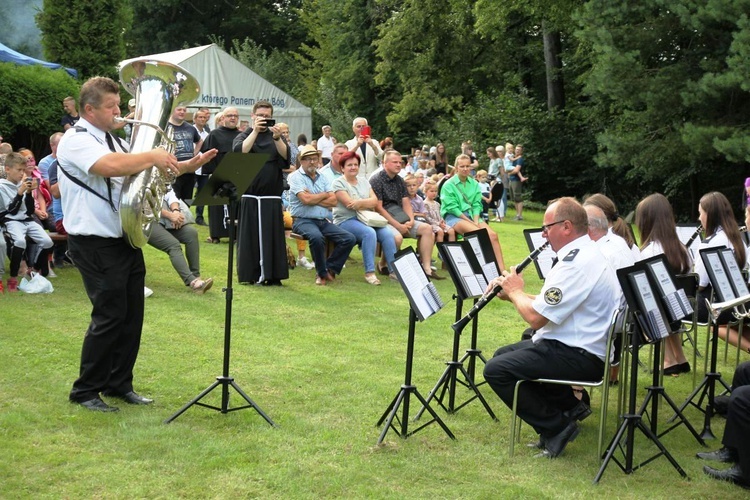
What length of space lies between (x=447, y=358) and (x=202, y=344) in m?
2.13

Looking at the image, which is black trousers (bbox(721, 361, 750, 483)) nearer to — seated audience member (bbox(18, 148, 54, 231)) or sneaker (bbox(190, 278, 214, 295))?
sneaker (bbox(190, 278, 214, 295))

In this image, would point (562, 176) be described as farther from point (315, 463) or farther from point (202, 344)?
point (315, 463)

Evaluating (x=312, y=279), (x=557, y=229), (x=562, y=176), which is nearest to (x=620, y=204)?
(x=562, y=176)

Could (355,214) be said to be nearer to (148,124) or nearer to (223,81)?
(148,124)

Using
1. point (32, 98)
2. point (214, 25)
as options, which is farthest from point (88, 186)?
point (214, 25)

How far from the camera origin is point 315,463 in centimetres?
509

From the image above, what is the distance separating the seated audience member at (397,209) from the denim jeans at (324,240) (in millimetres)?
728

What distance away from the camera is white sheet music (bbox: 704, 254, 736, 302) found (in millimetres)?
6145

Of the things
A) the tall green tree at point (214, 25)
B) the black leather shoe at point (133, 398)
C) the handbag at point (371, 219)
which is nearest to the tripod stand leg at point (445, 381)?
the black leather shoe at point (133, 398)

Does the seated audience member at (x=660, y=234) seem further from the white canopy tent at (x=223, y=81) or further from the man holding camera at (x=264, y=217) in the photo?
the white canopy tent at (x=223, y=81)

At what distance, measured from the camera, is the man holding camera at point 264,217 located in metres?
10.2

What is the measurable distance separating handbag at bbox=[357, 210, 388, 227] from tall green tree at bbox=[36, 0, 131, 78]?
391 inches

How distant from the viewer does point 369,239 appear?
11.2 metres

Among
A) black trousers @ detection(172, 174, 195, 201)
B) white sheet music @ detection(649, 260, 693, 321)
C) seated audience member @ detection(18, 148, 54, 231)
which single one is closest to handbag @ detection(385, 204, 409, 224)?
black trousers @ detection(172, 174, 195, 201)
